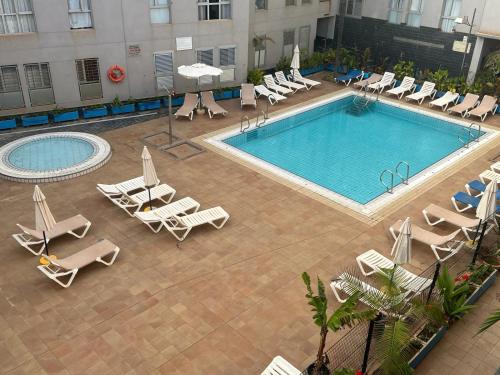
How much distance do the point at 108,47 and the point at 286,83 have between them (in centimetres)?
887

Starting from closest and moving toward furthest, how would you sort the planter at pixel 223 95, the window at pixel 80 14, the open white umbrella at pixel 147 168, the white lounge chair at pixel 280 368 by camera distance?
the white lounge chair at pixel 280 368 < the open white umbrella at pixel 147 168 < the window at pixel 80 14 < the planter at pixel 223 95

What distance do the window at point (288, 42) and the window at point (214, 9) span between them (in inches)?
211

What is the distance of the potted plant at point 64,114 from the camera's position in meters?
18.8

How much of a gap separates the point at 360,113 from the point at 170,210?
12.7 meters

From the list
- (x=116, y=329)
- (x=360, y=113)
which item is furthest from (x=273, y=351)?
(x=360, y=113)

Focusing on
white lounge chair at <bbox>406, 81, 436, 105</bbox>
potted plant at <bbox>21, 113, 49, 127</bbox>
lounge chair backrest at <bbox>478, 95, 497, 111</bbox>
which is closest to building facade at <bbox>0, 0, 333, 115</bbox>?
potted plant at <bbox>21, 113, 49, 127</bbox>

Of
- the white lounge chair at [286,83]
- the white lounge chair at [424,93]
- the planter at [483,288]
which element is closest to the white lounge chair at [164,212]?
the planter at [483,288]

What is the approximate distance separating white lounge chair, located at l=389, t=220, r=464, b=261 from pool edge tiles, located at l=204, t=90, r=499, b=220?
153 centimetres

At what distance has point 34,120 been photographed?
60.1ft

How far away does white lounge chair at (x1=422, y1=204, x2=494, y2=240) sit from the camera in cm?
1243

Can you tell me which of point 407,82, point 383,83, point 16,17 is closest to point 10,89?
point 16,17

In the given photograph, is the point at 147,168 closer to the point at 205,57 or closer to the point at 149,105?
the point at 149,105

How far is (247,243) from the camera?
12078mm

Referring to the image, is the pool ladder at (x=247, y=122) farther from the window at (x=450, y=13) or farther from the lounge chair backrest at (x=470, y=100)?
the window at (x=450, y=13)
